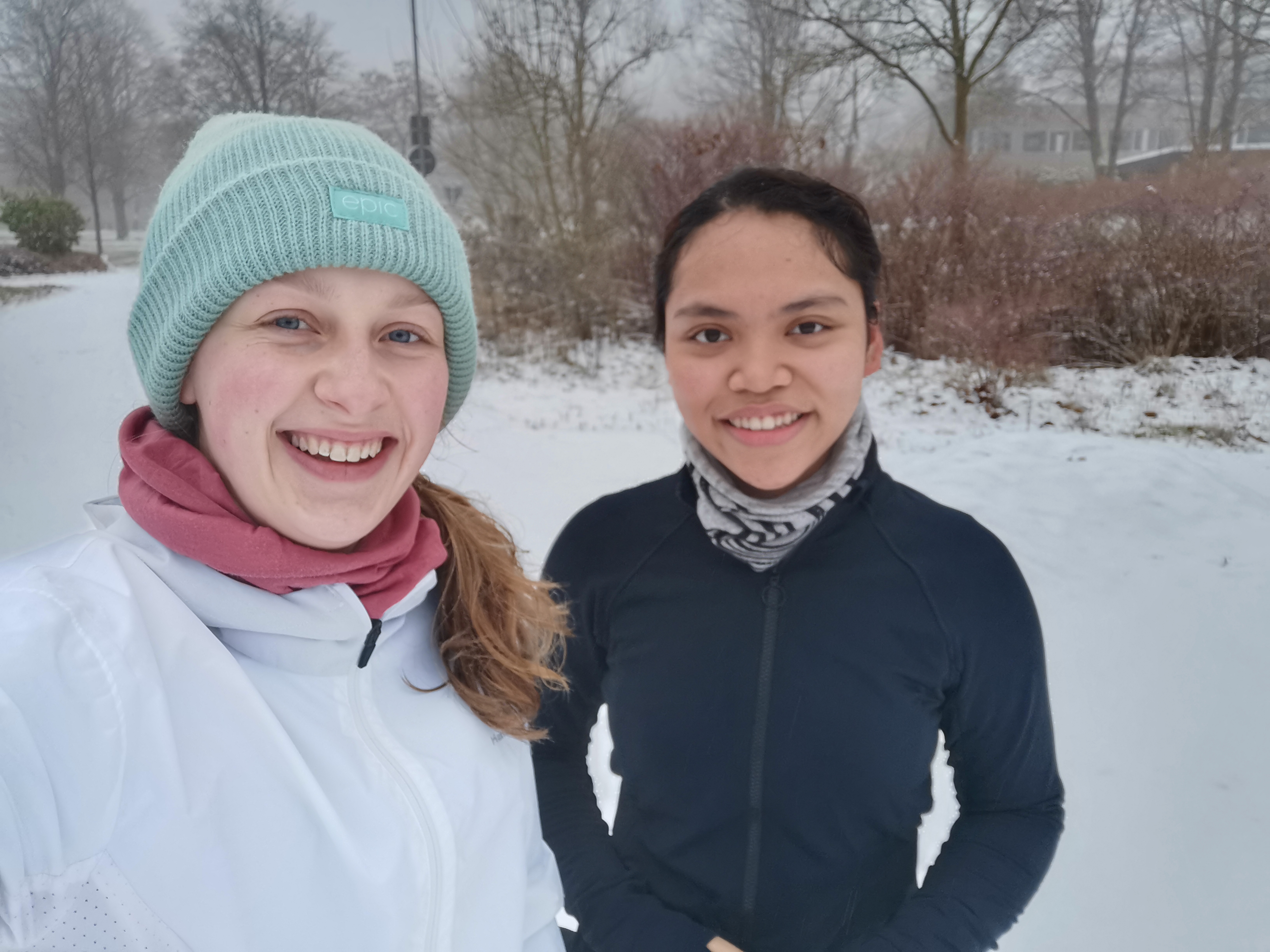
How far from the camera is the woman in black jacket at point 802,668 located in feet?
2.92

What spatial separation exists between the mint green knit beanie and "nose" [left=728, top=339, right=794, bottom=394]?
0.36m

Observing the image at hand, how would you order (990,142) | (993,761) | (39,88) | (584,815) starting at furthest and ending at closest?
(990,142), (39,88), (584,815), (993,761)

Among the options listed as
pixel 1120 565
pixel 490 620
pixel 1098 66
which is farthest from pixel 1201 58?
pixel 490 620

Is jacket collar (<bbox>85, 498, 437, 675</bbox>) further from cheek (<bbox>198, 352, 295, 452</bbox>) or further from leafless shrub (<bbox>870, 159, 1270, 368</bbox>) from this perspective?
leafless shrub (<bbox>870, 159, 1270, 368</bbox>)

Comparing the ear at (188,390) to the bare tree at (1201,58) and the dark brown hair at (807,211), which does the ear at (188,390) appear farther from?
the bare tree at (1201,58)

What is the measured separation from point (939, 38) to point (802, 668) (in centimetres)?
226

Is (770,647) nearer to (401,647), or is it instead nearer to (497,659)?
(497,659)

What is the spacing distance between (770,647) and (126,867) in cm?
68

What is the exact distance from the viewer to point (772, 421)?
938 millimetres

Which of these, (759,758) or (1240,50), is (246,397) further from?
(1240,50)

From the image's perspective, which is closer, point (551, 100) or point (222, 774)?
point (222, 774)

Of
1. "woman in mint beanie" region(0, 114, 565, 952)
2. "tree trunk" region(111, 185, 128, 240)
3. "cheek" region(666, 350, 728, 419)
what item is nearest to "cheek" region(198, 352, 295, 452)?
"woman in mint beanie" region(0, 114, 565, 952)

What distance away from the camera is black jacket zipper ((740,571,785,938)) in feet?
3.01

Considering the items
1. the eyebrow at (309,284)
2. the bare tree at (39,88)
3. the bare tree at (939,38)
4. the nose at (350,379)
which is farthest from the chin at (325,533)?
the bare tree at (939,38)
